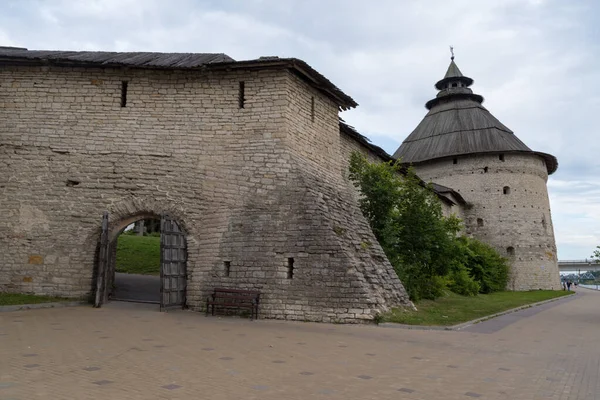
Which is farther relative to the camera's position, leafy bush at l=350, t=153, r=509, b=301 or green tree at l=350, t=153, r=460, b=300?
green tree at l=350, t=153, r=460, b=300

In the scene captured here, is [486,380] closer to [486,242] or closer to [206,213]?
[206,213]

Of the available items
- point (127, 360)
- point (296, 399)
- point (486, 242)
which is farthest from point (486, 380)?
point (486, 242)

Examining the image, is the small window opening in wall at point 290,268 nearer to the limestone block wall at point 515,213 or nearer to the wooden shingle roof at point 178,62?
the wooden shingle roof at point 178,62

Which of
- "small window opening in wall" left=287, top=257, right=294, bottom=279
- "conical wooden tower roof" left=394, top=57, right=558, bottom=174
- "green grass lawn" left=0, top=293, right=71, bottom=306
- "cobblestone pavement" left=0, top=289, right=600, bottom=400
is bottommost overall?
"cobblestone pavement" left=0, top=289, right=600, bottom=400

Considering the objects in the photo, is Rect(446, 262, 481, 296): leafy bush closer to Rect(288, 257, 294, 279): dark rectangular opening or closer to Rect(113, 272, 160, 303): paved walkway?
Rect(288, 257, 294, 279): dark rectangular opening

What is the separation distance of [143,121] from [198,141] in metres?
1.65

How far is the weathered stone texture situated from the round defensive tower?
816 inches

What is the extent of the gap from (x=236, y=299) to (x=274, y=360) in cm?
426

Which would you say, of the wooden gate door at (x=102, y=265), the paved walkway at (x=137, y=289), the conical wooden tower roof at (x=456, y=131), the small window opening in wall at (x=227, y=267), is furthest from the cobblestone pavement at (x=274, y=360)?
the conical wooden tower roof at (x=456, y=131)

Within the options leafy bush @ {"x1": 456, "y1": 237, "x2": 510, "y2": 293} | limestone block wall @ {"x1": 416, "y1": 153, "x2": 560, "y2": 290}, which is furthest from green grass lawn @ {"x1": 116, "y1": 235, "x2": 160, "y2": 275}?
limestone block wall @ {"x1": 416, "y1": 153, "x2": 560, "y2": 290}

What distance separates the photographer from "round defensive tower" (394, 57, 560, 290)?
28750 millimetres

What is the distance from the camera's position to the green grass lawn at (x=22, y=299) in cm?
962

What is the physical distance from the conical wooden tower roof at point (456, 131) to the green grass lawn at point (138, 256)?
19.3 meters

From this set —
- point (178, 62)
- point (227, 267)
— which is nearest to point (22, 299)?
point (227, 267)
